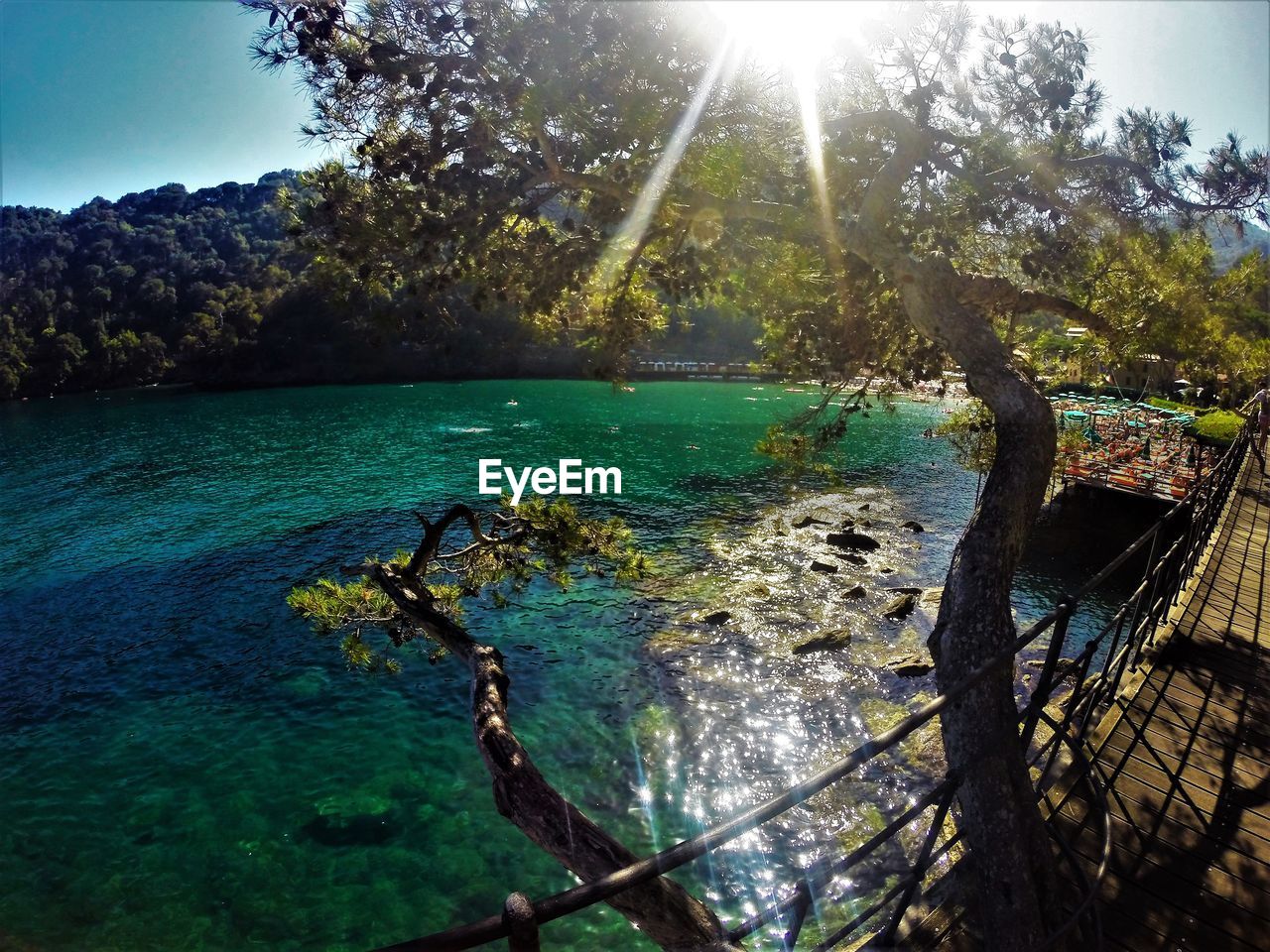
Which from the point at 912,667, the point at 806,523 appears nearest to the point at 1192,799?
the point at 912,667

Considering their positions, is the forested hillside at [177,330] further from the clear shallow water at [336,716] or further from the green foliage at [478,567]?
the green foliage at [478,567]

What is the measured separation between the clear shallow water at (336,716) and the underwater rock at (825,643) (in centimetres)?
42

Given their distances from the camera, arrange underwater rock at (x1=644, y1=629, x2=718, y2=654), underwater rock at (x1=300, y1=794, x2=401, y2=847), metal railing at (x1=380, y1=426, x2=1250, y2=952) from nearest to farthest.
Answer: metal railing at (x1=380, y1=426, x2=1250, y2=952)
underwater rock at (x1=300, y1=794, x2=401, y2=847)
underwater rock at (x1=644, y1=629, x2=718, y2=654)

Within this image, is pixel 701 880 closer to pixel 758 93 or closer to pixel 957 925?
pixel 957 925

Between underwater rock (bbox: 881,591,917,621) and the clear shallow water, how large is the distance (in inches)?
35.3

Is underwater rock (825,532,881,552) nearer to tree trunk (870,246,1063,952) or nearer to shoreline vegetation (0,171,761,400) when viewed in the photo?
tree trunk (870,246,1063,952)

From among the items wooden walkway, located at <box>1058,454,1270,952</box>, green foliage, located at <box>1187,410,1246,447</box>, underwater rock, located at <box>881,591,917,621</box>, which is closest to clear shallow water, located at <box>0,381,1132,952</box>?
underwater rock, located at <box>881,591,917,621</box>

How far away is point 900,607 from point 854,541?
6.01 m

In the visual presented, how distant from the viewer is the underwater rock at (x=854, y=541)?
75.0ft

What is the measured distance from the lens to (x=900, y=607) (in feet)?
56.3

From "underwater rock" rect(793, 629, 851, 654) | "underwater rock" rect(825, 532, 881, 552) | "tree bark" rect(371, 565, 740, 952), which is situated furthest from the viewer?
"underwater rock" rect(825, 532, 881, 552)

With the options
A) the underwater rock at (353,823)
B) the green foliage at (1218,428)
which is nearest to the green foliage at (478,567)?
the underwater rock at (353,823)

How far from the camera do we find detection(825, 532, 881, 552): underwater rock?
22875 millimetres

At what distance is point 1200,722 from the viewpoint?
5324mm
